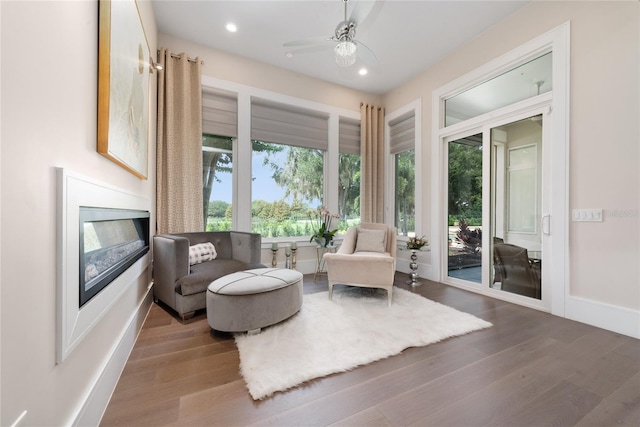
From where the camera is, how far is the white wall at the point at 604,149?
2.09 m

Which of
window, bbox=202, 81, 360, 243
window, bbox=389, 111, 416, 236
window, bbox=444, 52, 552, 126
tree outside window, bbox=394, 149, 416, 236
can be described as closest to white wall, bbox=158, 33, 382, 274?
window, bbox=202, 81, 360, 243

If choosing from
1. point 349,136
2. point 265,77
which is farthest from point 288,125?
point 349,136

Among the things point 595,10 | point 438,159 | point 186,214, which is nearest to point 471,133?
point 438,159

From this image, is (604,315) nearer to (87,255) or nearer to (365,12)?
(365,12)

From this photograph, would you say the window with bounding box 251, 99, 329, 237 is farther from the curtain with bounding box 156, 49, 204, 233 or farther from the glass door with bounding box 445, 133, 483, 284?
the glass door with bounding box 445, 133, 483, 284

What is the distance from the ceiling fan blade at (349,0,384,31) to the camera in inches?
75.7

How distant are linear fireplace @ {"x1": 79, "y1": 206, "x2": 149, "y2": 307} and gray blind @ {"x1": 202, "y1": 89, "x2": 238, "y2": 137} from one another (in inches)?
72.9

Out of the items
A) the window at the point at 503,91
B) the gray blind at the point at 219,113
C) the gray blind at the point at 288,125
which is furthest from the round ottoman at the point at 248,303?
the window at the point at 503,91

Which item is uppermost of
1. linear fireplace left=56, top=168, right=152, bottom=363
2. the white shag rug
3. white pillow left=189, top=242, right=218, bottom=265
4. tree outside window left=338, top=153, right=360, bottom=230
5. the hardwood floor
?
tree outside window left=338, top=153, right=360, bottom=230

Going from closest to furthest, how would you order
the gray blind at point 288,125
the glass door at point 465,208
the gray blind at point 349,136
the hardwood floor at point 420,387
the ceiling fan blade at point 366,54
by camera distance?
the hardwood floor at point 420,387 → the ceiling fan blade at point 366,54 → the glass door at point 465,208 → the gray blind at point 288,125 → the gray blind at point 349,136

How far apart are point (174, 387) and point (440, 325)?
2047 mm

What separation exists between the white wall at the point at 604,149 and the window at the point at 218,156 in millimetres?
3804

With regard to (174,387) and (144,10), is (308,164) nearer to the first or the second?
(144,10)

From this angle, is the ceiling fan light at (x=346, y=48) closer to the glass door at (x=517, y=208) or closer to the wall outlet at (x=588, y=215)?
the glass door at (x=517, y=208)
